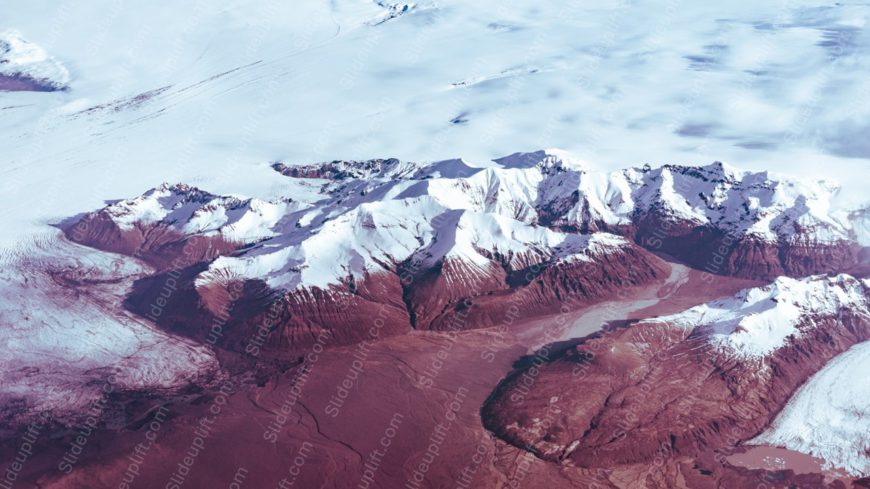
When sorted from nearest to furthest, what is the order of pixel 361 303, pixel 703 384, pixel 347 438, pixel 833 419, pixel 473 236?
pixel 347 438 → pixel 833 419 → pixel 703 384 → pixel 361 303 → pixel 473 236

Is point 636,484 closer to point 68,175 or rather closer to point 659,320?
point 659,320

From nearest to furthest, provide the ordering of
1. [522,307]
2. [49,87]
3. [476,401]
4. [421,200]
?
[476,401] < [522,307] < [421,200] < [49,87]

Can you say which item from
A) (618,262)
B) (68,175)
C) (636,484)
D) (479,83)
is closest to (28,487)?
(636,484)

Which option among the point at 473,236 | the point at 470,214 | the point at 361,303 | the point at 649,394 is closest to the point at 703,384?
the point at 649,394

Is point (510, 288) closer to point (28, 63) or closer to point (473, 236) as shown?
point (473, 236)

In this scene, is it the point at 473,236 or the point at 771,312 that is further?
the point at 473,236

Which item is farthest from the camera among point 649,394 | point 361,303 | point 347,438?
point 361,303

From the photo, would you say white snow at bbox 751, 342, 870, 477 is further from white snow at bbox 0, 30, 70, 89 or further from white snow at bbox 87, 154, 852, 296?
white snow at bbox 0, 30, 70, 89
